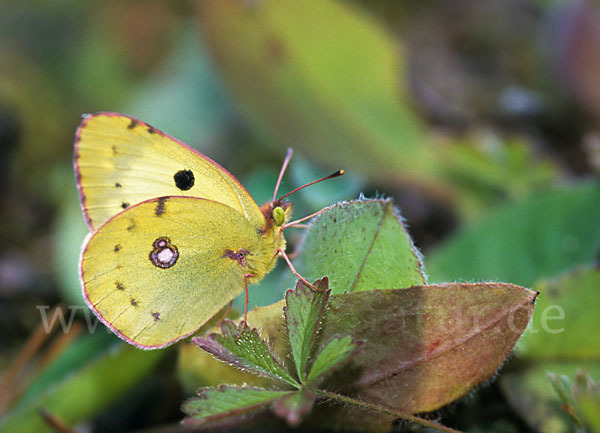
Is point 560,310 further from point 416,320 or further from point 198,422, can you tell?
point 198,422

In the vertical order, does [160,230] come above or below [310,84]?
below

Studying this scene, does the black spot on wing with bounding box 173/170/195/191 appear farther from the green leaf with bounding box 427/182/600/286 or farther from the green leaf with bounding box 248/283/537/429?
the green leaf with bounding box 427/182/600/286

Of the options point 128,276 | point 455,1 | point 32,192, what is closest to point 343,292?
point 128,276

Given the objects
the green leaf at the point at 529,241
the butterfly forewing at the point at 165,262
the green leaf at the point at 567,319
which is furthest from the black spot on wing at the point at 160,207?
the green leaf at the point at 567,319

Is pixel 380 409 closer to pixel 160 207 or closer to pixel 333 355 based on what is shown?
pixel 333 355

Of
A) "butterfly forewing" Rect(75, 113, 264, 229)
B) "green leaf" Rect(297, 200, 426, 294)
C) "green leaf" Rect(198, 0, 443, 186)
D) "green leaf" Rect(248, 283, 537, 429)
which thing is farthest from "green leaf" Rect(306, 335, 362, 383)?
"green leaf" Rect(198, 0, 443, 186)

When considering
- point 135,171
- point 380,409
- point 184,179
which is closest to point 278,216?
point 184,179
